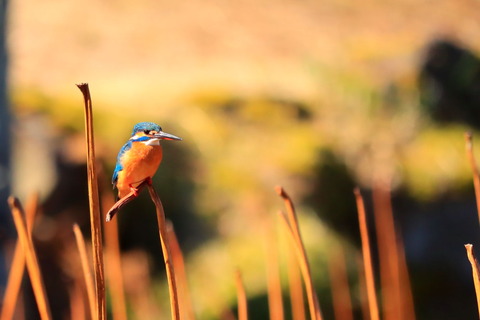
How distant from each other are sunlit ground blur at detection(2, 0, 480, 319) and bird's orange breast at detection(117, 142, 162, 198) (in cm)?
98

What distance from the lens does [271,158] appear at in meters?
1.62

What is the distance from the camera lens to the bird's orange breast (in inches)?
12.4

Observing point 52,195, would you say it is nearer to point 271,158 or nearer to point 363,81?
point 271,158

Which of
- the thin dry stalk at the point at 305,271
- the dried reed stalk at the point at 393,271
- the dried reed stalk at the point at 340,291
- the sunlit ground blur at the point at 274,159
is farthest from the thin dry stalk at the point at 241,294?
the sunlit ground blur at the point at 274,159

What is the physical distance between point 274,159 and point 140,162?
4.30ft

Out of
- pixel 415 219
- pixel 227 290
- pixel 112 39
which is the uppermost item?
pixel 112 39

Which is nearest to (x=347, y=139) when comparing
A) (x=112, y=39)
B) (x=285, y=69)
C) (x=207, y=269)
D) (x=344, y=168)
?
(x=344, y=168)

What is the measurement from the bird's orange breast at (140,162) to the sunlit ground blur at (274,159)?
38.6 inches

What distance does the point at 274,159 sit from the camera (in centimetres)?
162

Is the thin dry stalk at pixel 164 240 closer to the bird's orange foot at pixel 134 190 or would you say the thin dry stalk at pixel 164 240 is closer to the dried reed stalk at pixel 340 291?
the bird's orange foot at pixel 134 190

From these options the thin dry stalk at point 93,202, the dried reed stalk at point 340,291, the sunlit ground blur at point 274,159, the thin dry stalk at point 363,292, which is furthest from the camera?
the sunlit ground blur at point 274,159

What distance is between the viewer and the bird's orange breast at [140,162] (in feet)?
1.04

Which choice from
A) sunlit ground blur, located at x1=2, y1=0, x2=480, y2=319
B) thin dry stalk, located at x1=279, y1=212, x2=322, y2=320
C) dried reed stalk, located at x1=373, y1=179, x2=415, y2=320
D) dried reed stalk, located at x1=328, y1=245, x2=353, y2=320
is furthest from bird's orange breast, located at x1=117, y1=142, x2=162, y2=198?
sunlit ground blur, located at x1=2, y1=0, x2=480, y2=319

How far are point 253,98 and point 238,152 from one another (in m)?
0.23
